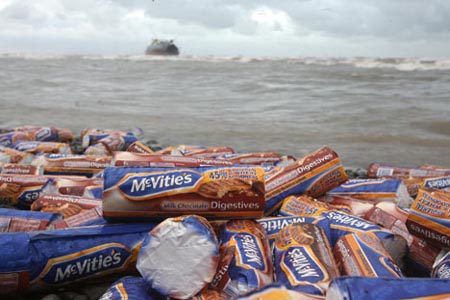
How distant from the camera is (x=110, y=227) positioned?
8.05 ft

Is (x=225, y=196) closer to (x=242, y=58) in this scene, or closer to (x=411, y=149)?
(x=411, y=149)

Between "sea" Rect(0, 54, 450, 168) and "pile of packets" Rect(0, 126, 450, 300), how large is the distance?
3767 mm

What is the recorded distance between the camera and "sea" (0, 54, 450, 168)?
26.5 feet

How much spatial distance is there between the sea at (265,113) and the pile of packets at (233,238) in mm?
3767

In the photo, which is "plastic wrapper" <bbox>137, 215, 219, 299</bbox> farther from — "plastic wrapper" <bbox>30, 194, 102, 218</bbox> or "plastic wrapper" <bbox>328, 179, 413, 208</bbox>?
"plastic wrapper" <bbox>328, 179, 413, 208</bbox>

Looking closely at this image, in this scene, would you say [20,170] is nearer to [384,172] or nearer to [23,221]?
[23,221]

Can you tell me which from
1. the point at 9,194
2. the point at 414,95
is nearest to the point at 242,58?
the point at 414,95

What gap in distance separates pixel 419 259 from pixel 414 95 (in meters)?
13.6

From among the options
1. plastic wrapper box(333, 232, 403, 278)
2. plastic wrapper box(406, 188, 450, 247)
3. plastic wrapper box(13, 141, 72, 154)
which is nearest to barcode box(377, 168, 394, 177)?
plastic wrapper box(406, 188, 450, 247)

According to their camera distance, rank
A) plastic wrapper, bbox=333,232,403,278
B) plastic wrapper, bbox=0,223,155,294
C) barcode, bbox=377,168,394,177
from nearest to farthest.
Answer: plastic wrapper, bbox=333,232,403,278
plastic wrapper, bbox=0,223,155,294
barcode, bbox=377,168,394,177

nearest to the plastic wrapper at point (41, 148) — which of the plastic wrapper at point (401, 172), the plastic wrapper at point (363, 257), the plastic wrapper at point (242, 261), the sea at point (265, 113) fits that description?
the sea at point (265, 113)

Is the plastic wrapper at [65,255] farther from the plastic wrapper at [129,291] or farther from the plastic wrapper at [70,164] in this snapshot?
the plastic wrapper at [70,164]

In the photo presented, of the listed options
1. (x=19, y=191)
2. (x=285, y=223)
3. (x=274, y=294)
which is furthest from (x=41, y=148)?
(x=274, y=294)

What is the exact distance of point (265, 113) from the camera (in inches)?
457
